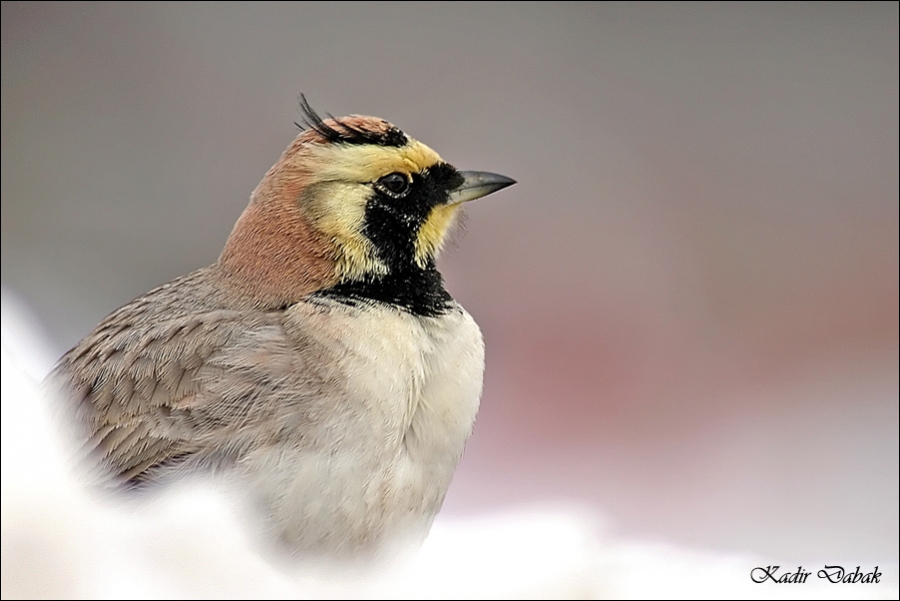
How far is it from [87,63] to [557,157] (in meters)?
0.86

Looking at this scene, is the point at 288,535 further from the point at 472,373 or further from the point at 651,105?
the point at 651,105

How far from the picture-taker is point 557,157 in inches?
67.4

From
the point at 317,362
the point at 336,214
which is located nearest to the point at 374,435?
the point at 317,362

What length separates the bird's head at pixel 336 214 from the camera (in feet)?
2.37

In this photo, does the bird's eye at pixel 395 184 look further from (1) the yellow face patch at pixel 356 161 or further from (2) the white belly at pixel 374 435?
(2) the white belly at pixel 374 435

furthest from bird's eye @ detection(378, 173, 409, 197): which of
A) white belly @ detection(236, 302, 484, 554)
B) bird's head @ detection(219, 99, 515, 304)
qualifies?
white belly @ detection(236, 302, 484, 554)

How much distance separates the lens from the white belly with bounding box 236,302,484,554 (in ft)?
2.06

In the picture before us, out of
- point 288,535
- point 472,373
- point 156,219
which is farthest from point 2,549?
point 156,219

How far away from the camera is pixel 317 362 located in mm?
676

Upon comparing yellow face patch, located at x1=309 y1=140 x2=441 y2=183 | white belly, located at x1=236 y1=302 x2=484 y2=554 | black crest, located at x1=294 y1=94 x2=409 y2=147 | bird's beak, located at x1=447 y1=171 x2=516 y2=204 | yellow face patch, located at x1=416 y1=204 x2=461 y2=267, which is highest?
black crest, located at x1=294 y1=94 x2=409 y2=147

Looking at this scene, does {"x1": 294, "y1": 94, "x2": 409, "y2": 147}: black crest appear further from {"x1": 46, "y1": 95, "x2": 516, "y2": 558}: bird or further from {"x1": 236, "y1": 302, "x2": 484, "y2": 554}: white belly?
{"x1": 236, "y1": 302, "x2": 484, "y2": 554}: white belly

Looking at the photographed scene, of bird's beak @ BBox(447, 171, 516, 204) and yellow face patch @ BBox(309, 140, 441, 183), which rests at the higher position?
yellow face patch @ BBox(309, 140, 441, 183)

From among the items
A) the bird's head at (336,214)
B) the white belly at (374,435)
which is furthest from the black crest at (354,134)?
the white belly at (374,435)

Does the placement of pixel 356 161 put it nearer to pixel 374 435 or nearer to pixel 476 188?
pixel 476 188
